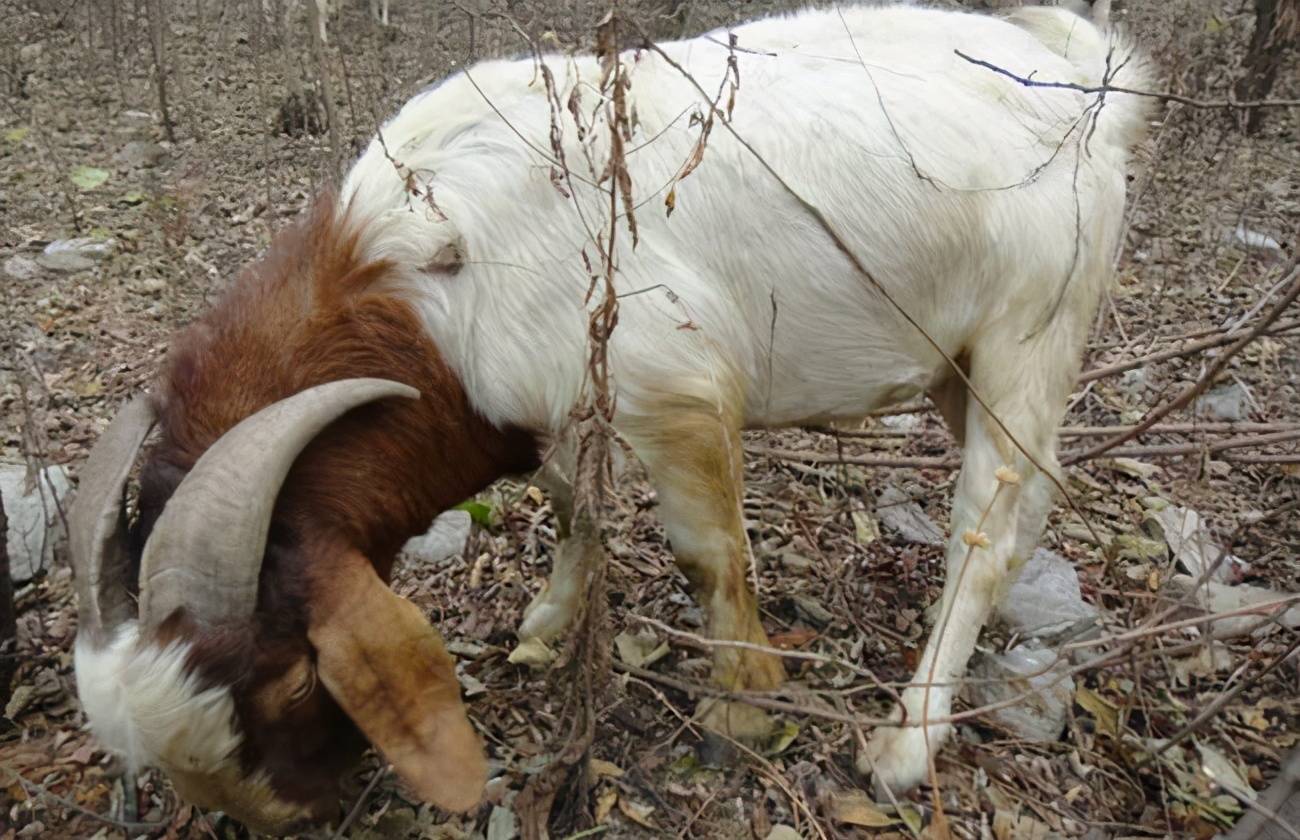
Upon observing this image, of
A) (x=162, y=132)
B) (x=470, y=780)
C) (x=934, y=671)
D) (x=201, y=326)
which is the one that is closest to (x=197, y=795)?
(x=470, y=780)

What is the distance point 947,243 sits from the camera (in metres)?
3.09

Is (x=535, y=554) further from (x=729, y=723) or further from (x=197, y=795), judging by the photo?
(x=197, y=795)

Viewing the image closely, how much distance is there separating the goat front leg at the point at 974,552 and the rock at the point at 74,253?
5603 mm

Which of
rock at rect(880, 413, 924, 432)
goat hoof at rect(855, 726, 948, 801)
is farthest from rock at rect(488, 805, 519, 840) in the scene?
rock at rect(880, 413, 924, 432)

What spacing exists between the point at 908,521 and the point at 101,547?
11.4ft

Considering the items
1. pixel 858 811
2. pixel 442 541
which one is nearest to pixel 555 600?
pixel 442 541

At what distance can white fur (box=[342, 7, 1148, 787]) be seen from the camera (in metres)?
2.76

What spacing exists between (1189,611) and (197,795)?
139 inches

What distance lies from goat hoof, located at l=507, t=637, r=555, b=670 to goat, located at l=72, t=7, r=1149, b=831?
0.72m

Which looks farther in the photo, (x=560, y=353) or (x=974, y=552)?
(x=974, y=552)

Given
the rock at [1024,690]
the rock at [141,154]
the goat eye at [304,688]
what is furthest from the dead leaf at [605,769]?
the rock at [141,154]

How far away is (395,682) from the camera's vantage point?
2.38 metres

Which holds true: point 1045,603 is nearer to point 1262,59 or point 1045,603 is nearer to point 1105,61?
point 1105,61

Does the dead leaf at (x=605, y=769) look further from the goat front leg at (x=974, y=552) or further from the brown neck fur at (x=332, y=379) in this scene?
the brown neck fur at (x=332, y=379)
